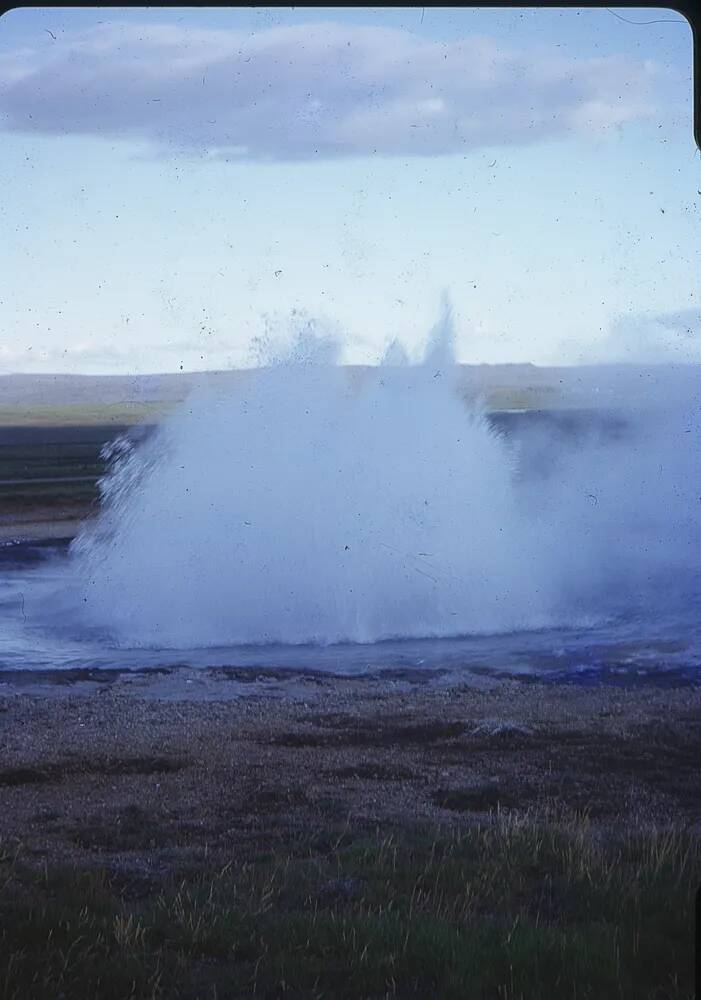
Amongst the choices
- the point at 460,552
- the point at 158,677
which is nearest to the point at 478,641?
the point at 460,552

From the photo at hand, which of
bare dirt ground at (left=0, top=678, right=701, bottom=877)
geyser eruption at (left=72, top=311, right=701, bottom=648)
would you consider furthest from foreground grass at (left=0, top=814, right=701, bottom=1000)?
geyser eruption at (left=72, top=311, right=701, bottom=648)

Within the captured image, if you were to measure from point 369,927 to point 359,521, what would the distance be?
325cm

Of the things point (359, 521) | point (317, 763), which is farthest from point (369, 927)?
point (359, 521)

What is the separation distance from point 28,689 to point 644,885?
3.29m

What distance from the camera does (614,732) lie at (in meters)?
5.63

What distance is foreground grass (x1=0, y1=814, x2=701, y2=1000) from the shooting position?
3445 mm

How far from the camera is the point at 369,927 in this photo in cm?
371

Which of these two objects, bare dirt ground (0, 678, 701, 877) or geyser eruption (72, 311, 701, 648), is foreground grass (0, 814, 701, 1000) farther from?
geyser eruption (72, 311, 701, 648)

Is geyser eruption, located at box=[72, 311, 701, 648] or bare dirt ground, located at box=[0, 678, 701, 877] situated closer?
bare dirt ground, located at box=[0, 678, 701, 877]

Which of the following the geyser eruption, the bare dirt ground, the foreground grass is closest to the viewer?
the foreground grass

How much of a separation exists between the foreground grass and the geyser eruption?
2.02 metres

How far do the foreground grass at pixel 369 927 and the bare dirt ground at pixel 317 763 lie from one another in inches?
15.0

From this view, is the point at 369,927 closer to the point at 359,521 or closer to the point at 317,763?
the point at 317,763

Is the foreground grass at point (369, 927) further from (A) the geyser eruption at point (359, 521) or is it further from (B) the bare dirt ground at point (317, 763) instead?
(A) the geyser eruption at point (359, 521)
